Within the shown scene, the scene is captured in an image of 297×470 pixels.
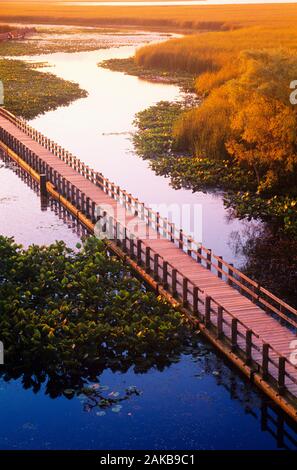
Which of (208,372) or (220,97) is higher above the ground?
(220,97)

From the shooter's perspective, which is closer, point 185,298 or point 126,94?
point 185,298

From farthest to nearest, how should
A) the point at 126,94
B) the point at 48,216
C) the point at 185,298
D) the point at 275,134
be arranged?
1. the point at 126,94
2. the point at 275,134
3. the point at 48,216
4. the point at 185,298

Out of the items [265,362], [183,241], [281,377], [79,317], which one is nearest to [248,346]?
[265,362]

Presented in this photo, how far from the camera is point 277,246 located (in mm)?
32406

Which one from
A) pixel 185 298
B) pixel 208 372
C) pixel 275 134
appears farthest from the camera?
pixel 275 134

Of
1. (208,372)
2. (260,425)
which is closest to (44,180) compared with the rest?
(208,372)

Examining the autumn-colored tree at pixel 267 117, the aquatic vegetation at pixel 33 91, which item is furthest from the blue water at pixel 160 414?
the aquatic vegetation at pixel 33 91

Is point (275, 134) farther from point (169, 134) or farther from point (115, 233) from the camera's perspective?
point (169, 134)

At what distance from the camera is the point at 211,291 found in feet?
82.3

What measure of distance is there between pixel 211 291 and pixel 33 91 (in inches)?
2036

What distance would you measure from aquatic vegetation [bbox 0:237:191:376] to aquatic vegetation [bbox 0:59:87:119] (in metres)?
35.6

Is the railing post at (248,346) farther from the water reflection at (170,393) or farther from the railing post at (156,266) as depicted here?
the railing post at (156,266)

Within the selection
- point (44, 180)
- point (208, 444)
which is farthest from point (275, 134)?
point (208, 444)

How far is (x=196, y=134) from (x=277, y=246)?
18.1 meters
